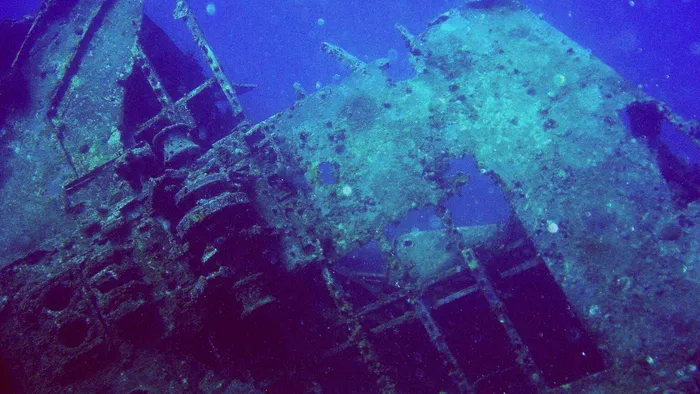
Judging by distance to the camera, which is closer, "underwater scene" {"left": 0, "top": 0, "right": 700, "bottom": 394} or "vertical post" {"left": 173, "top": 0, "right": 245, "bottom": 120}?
"underwater scene" {"left": 0, "top": 0, "right": 700, "bottom": 394}

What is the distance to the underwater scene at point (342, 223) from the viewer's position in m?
3.49

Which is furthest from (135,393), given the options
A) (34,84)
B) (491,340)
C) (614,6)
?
(614,6)

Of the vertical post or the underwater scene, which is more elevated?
the vertical post

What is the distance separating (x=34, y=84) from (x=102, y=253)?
4.01 m

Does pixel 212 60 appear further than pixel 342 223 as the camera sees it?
Yes

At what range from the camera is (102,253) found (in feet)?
13.0

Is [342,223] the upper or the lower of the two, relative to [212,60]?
lower

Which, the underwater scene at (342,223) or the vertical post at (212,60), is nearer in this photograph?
the underwater scene at (342,223)

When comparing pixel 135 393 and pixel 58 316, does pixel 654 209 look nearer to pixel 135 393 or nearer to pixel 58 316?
pixel 135 393

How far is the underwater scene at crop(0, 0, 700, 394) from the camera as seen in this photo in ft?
11.5

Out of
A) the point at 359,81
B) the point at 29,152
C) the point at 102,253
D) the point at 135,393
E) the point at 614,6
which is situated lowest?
the point at 135,393

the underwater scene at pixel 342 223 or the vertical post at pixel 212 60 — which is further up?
the vertical post at pixel 212 60

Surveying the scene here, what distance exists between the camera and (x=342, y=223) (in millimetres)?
4703

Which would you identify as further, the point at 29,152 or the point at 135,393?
the point at 29,152
